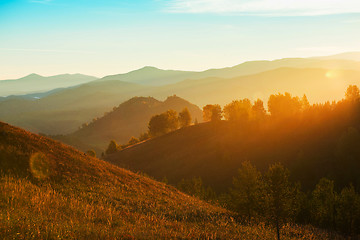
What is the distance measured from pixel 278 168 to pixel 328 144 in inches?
2464

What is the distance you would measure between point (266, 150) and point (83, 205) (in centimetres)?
7355

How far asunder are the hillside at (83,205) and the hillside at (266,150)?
43.4 m

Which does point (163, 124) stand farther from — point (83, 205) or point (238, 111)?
point (83, 205)

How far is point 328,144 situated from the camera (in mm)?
73500

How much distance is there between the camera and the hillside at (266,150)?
65.9 meters

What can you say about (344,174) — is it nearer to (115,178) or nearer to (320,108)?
(320,108)

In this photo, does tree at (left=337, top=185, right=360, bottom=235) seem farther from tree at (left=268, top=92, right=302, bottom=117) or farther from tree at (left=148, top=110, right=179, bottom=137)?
tree at (left=148, top=110, right=179, bottom=137)

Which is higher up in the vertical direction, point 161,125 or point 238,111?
point 238,111

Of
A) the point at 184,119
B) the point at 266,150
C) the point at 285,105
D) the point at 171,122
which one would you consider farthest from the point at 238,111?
the point at 171,122

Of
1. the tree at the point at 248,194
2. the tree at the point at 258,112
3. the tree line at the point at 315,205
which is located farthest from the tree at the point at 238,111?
the tree at the point at 248,194

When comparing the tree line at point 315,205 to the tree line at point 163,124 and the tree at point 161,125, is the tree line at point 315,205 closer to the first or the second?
the tree at point 161,125

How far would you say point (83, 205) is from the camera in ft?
57.0

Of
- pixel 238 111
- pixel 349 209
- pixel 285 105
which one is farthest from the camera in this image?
pixel 238 111

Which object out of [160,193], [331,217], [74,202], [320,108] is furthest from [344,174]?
[74,202]
